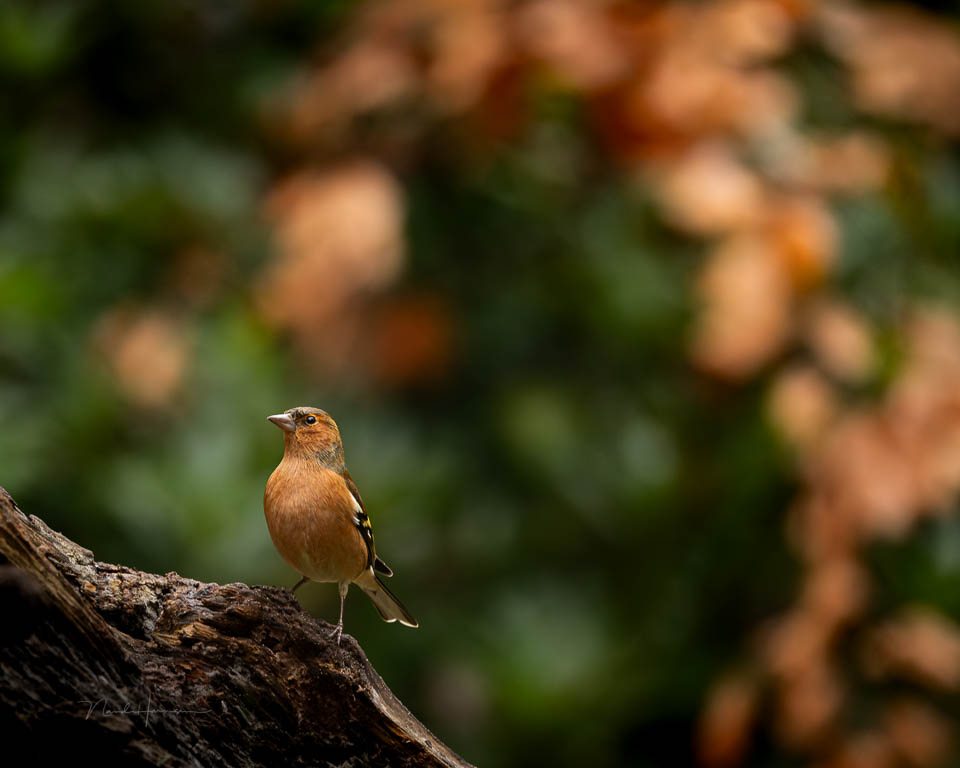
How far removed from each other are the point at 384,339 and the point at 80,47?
1.60m

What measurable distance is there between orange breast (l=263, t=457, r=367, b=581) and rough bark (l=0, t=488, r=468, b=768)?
51mm

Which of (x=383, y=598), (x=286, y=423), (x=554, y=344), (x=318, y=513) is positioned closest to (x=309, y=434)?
(x=286, y=423)

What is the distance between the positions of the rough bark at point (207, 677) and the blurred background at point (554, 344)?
147cm

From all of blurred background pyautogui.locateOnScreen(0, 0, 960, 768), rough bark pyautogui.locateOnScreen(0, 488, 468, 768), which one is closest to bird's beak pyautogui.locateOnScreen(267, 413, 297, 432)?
rough bark pyautogui.locateOnScreen(0, 488, 468, 768)

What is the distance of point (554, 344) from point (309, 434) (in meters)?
3.06

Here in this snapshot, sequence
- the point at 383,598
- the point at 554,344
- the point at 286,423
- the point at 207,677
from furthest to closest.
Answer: the point at 554,344 < the point at 383,598 < the point at 286,423 < the point at 207,677

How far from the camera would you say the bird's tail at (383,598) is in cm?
148

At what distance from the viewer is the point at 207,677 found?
1267 millimetres

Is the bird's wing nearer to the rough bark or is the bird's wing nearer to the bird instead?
the bird

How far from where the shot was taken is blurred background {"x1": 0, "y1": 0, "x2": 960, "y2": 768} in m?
3.35

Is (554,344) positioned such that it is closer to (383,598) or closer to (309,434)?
(383,598)

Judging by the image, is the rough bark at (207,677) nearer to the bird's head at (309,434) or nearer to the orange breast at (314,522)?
the orange breast at (314,522)

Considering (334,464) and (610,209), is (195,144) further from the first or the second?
(334,464)

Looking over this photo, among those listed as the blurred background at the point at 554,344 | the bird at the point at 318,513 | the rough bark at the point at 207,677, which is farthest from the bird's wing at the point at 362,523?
the blurred background at the point at 554,344
